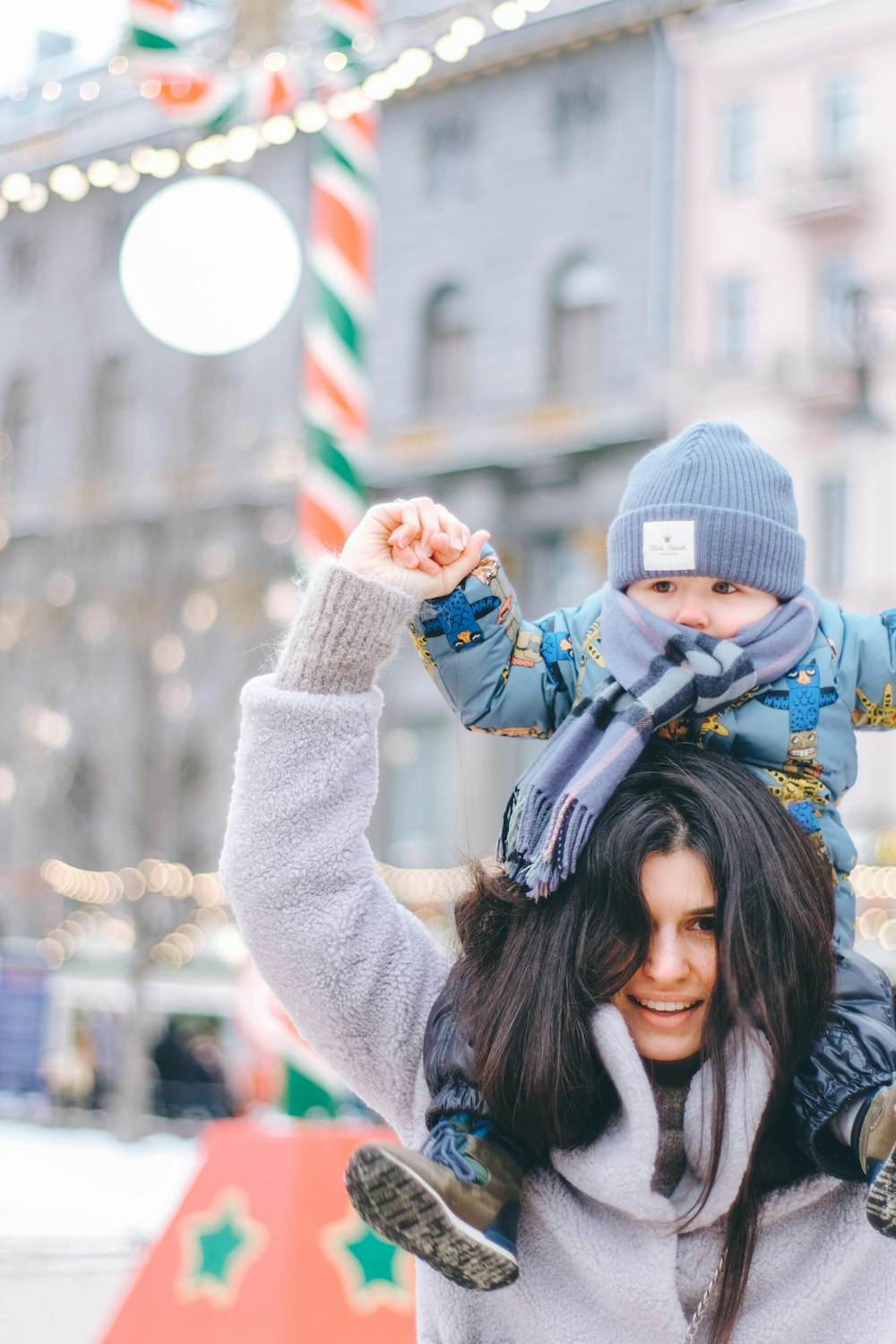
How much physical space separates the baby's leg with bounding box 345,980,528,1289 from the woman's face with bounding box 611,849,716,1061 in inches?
7.4

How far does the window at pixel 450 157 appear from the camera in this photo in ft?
61.4

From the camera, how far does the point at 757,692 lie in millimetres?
1994

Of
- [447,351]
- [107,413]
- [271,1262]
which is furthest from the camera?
[447,351]

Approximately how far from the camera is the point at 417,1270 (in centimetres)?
199

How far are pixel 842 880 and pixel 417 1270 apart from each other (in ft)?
2.22

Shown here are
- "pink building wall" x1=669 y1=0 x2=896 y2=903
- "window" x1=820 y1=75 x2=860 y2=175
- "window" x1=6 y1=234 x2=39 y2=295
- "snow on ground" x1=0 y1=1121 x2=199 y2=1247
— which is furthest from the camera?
"window" x1=6 y1=234 x2=39 y2=295

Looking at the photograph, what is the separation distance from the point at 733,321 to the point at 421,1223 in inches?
634

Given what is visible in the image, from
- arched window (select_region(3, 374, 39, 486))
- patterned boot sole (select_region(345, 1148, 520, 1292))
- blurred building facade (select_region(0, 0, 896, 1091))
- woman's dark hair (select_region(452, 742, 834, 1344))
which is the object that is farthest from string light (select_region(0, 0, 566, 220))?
arched window (select_region(3, 374, 39, 486))

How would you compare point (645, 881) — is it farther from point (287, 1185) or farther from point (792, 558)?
point (287, 1185)

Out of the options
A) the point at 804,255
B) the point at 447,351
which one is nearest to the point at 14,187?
the point at 804,255

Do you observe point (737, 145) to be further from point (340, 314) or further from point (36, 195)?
point (340, 314)

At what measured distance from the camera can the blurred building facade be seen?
49.0 feet

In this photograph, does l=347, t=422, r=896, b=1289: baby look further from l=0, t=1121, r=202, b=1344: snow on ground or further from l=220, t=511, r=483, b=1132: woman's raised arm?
l=0, t=1121, r=202, b=1344: snow on ground

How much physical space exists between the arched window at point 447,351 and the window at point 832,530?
441cm
